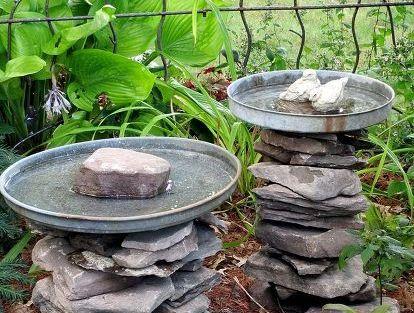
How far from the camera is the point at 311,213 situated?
9.02 feet

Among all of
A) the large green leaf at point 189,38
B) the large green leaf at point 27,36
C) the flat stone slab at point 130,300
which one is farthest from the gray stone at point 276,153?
the large green leaf at point 27,36

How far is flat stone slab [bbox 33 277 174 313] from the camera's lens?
245cm

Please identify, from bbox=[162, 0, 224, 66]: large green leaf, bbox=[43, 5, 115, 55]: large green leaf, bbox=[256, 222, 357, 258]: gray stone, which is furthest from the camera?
bbox=[162, 0, 224, 66]: large green leaf

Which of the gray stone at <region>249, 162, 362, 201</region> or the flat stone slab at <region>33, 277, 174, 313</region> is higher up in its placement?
the gray stone at <region>249, 162, 362, 201</region>

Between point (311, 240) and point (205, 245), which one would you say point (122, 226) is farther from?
point (311, 240)

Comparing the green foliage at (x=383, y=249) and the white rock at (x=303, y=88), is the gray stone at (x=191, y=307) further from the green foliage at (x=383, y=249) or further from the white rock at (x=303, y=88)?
the white rock at (x=303, y=88)

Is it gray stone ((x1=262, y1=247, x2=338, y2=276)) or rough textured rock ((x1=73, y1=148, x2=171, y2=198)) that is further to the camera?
gray stone ((x1=262, y1=247, x2=338, y2=276))

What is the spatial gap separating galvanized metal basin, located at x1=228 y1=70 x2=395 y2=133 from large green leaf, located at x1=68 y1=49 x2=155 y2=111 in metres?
0.70

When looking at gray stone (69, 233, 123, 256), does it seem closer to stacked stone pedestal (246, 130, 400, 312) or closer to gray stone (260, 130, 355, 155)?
stacked stone pedestal (246, 130, 400, 312)

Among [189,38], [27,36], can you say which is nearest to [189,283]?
[27,36]

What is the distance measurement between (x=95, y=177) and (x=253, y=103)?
749 millimetres

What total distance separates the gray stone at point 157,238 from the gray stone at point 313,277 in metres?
0.56

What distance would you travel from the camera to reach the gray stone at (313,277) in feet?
9.12

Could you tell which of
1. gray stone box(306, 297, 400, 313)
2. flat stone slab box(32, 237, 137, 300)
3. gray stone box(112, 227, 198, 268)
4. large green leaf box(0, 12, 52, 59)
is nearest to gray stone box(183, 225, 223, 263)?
gray stone box(112, 227, 198, 268)
